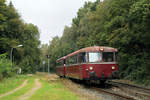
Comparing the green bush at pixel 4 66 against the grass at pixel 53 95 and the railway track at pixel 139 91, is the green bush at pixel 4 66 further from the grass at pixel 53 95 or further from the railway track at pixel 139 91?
the railway track at pixel 139 91

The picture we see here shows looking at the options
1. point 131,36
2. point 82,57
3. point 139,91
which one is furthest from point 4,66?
point 131,36

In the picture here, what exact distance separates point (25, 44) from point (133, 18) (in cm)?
3556

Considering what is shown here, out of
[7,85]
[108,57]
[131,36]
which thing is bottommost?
[7,85]

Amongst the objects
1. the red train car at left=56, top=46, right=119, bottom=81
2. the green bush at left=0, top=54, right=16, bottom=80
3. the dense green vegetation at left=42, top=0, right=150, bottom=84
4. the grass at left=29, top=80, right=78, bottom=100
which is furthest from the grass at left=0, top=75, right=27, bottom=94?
the dense green vegetation at left=42, top=0, right=150, bottom=84

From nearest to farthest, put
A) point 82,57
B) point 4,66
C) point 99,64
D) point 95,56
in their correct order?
1. point 99,64
2. point 95,56
3. point 82,57
4. point 4,66

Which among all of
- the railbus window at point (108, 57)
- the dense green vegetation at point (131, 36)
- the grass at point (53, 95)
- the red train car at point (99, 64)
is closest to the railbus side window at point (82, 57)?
the red train car at point (99, 64)

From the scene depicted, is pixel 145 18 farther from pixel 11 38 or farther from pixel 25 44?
pixel 25 44

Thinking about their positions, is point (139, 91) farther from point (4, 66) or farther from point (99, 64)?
point (4, 66)

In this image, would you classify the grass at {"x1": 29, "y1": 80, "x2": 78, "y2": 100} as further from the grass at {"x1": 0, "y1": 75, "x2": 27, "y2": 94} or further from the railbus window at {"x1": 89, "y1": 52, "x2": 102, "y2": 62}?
the railbus window at {"x1": 89, "y1": 52, "x2": 102, "y2": 62}

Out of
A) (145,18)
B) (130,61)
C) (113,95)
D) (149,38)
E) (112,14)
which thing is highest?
(112,14)

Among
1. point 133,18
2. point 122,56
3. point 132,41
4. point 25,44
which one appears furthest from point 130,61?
point 25,44

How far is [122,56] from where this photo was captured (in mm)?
24531

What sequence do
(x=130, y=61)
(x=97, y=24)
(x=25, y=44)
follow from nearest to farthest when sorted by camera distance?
(x=130, y=61), (x=97, y=24), (x=25, y=44)

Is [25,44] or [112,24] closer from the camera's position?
[112,24]
